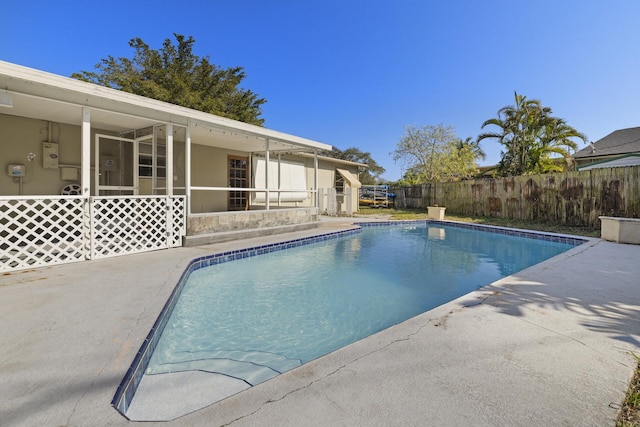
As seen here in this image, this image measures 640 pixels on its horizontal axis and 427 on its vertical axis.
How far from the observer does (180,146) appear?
9273mm

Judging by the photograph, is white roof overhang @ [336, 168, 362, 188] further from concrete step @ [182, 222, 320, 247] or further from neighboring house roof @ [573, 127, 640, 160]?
neighboring house roof @ [573, 127, 640, 160]

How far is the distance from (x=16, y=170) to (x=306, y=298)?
6.92m

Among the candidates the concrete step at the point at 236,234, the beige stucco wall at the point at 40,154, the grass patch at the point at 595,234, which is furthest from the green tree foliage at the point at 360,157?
the beige stucco wall at the point at 40,154

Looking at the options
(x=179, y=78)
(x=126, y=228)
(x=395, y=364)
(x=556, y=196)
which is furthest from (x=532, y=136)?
(x=179, y=78)

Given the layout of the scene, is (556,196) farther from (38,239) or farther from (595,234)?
(38,239)

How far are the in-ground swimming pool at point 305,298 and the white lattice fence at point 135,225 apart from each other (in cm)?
160

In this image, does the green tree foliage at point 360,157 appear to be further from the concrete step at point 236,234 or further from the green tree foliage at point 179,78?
the concrete step at point 236,234

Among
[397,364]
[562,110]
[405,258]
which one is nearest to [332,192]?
[405,258]

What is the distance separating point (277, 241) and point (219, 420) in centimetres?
641

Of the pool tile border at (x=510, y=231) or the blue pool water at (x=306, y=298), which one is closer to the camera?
the blue pool water at (x=306, y=298)

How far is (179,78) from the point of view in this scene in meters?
22.2

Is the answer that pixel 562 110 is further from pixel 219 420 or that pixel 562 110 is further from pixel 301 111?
pixel 219 420

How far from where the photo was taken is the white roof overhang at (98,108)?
183 inches

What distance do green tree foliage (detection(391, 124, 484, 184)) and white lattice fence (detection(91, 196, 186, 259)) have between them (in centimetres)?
1804
